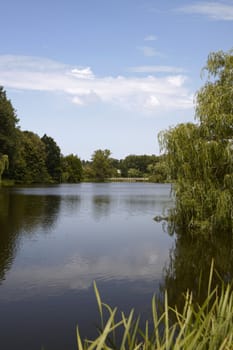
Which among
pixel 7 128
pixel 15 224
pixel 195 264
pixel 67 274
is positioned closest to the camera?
pixel 67 274

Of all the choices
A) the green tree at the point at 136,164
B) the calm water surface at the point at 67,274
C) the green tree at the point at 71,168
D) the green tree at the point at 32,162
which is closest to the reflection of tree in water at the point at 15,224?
the calm water surface at the point at 67,274

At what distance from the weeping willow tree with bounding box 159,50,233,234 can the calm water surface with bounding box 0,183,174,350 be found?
1.54 m

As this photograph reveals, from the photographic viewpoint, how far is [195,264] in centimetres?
988

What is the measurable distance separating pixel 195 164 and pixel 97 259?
4.48 meters

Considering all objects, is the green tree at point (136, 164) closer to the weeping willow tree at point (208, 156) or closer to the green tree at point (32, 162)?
the green tree at point (32, 162)

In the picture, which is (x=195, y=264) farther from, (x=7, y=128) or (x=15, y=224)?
(x=7, y=128)

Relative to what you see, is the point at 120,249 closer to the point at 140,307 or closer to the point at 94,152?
the point at 140,307

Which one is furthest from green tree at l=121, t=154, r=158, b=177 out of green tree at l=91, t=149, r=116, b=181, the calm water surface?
the calm water surface

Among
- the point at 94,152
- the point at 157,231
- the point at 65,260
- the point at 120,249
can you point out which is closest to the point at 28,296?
the point at 65,260

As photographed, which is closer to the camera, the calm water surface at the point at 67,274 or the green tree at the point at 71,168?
the calm water surface at the point at 67,274

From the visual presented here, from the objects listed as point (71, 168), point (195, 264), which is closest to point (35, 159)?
point (71, 168)

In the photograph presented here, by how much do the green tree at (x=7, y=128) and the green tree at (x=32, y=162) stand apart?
1419 centimetres

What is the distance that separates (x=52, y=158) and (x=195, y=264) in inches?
2526

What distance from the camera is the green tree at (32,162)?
2448 inches
